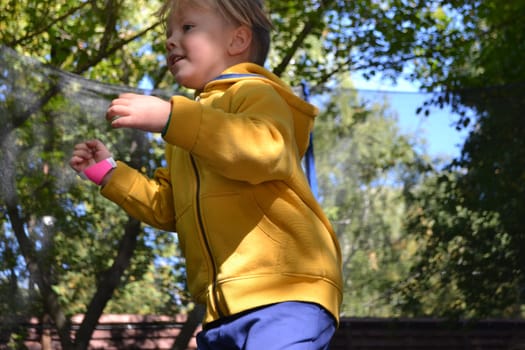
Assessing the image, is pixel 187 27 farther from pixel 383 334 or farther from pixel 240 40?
pixel 383 334

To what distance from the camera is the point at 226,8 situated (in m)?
1.66

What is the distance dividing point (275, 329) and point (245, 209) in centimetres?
22

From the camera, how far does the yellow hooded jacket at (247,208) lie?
1338mm

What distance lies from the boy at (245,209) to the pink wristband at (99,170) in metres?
0.15

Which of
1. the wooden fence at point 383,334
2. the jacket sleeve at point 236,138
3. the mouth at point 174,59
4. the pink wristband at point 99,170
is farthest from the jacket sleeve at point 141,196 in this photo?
the wooden fence at point 383,334

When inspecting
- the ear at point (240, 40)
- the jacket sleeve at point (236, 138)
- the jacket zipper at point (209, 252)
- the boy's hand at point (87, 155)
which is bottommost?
the jacket zipper at point (209, 252)

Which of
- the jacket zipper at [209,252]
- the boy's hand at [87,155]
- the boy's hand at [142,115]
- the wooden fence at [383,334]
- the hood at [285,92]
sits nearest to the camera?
the boy's hand at [142,115]

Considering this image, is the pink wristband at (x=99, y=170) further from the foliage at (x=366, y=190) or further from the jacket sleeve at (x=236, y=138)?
the foliage at (x=366, y=190)

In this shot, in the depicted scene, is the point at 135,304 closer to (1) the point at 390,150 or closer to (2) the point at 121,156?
(2) the point at 121,156

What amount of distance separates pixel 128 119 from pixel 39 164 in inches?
83.1

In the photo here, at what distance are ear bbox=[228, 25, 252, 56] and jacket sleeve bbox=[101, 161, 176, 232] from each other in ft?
1.04

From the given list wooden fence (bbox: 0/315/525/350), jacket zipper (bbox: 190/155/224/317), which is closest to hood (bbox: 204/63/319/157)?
jacket zipper (bbox: 190/155/224/317)

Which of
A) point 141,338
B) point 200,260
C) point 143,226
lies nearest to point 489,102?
point 143,226

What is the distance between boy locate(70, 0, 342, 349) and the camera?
4.38 feet
